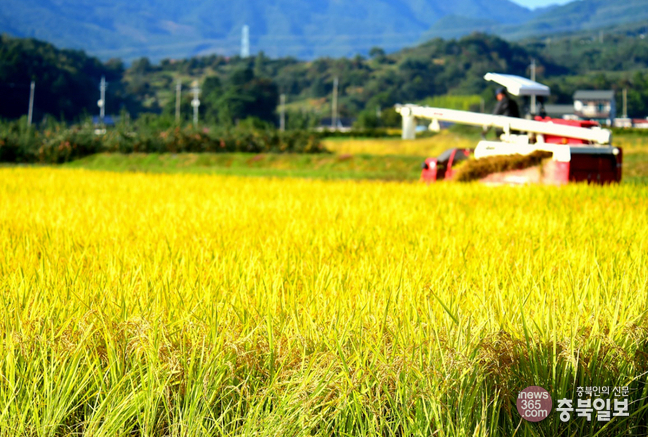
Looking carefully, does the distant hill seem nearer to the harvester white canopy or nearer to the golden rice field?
the harvester white canopy

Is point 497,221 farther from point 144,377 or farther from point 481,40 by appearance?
point 481,40

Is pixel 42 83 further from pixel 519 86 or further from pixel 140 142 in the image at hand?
pixel 519 86

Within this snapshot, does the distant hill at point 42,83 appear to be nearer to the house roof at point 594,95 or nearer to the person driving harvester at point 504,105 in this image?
the house roof at point 594,95

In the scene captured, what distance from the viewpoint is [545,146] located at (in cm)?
954

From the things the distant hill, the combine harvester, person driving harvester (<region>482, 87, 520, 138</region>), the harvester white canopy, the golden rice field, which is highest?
the distant hill

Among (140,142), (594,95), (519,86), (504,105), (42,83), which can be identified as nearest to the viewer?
(519,86)

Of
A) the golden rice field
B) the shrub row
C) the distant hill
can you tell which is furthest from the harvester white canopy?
the distant hill

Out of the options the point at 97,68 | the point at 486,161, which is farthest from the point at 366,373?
the point at 97,68

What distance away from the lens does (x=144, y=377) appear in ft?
6.57

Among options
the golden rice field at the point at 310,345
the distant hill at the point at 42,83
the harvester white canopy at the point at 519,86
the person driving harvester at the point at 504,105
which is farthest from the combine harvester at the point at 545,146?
the distant hill at the point at 42,83

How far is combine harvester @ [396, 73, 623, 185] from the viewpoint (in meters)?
9.35

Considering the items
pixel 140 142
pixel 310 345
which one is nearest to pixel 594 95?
pixel 140 142

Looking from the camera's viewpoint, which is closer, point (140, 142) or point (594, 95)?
point (140, 142)

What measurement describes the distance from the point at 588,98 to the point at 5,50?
96.2m
